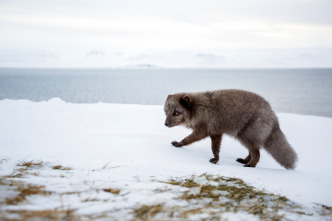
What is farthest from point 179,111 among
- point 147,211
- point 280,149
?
point 147,211

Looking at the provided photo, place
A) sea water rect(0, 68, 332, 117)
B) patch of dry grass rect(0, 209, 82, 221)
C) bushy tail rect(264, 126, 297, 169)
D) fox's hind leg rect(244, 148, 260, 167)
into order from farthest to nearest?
1. sea water rect(0, 68, 332, 117)
2. fox's hind leg rect(244, 148, 260, 167)
3. bushy tail rect(264, 126, 297, 169)
4. patch of dry grass rect(0, 209, 82, 221)

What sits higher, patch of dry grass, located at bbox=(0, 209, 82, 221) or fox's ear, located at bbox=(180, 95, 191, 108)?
fox's ear, located at bbox=(180, 95, 191, 108)

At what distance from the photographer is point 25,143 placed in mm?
4566

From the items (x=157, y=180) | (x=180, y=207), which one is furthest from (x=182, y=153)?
(x=180, y=207)

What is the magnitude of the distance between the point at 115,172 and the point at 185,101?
10.1ft

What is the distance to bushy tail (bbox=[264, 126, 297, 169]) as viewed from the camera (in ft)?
16.1

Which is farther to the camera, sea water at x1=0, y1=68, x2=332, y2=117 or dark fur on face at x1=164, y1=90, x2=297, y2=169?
sea water at x1=0, y1=68, x2=332, y2=117

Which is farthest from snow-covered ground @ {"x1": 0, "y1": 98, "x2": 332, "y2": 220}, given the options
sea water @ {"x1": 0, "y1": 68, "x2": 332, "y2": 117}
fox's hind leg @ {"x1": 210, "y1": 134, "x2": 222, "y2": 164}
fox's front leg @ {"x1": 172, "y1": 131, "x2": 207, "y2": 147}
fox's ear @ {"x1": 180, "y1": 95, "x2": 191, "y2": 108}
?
sea water @ {"x1": 0, "y1": 68, "x2": 332, "y2": 117}

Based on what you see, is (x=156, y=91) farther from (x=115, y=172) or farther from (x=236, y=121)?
(x=115, y=172)

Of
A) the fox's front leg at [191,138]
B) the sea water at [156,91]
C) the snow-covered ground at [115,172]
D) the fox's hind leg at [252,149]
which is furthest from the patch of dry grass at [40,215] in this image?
the sea water at [156,91]

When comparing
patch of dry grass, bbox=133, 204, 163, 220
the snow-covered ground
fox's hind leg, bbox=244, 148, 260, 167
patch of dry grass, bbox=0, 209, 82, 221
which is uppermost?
patch of dry grass, bbox=0, 209, 82, 221

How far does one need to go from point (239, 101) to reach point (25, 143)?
14.8 ft

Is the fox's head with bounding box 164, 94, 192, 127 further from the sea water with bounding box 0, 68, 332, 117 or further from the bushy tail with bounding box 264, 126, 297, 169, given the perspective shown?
the sea water with bounding box 0, 68, 332, 117

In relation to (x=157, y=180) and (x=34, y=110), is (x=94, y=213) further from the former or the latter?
(x=34, y=110)
